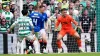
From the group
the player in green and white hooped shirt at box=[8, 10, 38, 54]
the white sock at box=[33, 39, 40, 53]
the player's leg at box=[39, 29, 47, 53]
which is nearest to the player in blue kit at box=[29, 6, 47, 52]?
the player's leg at box=[39, 29, 47, 53]

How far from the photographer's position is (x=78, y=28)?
17.5 m

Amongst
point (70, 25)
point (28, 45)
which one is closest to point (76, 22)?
point (70, 25)

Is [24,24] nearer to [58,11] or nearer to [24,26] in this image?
[24,26]

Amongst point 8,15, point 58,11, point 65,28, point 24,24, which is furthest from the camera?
point 58,11

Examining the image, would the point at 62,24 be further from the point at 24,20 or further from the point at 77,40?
the point at 24,20

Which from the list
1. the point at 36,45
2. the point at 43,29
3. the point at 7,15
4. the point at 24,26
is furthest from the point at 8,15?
the point at 24,26

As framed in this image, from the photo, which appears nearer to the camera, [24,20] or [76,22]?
[24,20]

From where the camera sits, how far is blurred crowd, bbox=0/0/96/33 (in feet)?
56.1

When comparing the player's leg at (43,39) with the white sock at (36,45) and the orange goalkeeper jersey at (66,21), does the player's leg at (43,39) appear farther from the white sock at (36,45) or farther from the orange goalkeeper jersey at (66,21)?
the orange goalkeeper jersey at (66,21)

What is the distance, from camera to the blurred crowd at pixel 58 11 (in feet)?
56.1

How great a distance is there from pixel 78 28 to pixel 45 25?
4.24ft

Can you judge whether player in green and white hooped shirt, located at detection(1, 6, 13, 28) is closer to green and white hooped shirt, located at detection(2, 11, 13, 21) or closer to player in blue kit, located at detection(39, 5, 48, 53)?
green and white hooped shirt, located at detection(2, 11, 13, 21)

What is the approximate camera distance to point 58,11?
1744 centimetres

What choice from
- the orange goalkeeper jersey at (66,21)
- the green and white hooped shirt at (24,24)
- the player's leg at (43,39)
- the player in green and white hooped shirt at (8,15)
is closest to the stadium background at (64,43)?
the player in green and white hooped shirt at (8,15)
